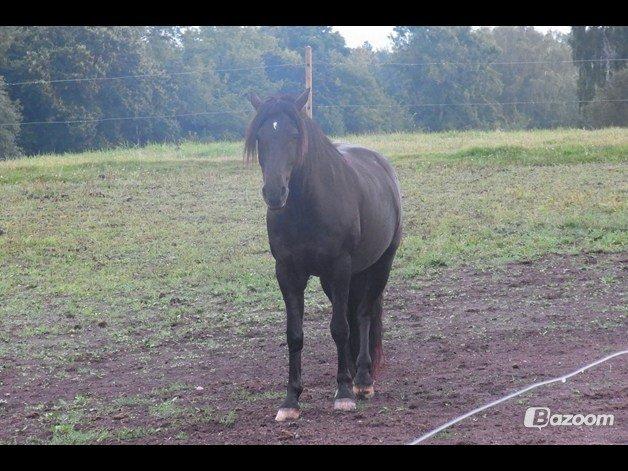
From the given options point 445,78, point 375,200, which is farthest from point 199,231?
point 445,78

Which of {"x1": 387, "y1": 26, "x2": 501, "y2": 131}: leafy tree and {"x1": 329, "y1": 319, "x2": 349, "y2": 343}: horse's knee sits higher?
{"x1": 387, "y1": 26, "x2": 501, "y2": 131}: leafy tree

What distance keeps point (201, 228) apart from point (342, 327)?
768 cm

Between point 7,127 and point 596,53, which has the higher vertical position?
point 596,53

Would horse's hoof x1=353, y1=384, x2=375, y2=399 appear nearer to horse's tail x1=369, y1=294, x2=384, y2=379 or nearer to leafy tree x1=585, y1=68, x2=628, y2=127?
horse's tail x1=369, y1=294, x2=384, y2=379

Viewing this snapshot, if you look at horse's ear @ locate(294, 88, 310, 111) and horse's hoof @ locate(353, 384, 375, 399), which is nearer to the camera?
horse's ear @ locate(294, 88, 310, 111)

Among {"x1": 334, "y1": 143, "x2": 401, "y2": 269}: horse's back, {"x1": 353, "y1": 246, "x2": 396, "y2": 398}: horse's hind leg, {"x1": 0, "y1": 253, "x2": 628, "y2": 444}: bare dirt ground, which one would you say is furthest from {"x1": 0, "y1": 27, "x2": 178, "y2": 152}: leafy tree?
{"x1": 353, "y1": 246, "x2": 396, "y2": 398}: horse's hind leg

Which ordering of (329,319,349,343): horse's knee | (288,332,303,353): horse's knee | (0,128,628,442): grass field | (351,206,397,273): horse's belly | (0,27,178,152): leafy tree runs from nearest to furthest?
(288,332,303,353): horse's knee < (329,319,349,343): horse's knee < (351,206,397,273): horse's belly < (0,128,628,442): grass field < (0,27,178,152): leafy tree

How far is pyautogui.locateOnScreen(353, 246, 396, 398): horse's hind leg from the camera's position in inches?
227

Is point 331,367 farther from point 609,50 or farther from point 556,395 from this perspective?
point 609,50

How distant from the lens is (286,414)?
17.0 ft

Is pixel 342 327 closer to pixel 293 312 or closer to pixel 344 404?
pixel 293 312

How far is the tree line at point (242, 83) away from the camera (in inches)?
1176

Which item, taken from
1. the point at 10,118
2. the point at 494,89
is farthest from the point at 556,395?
the point at 494,89

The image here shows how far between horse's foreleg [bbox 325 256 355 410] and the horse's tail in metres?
0.56
